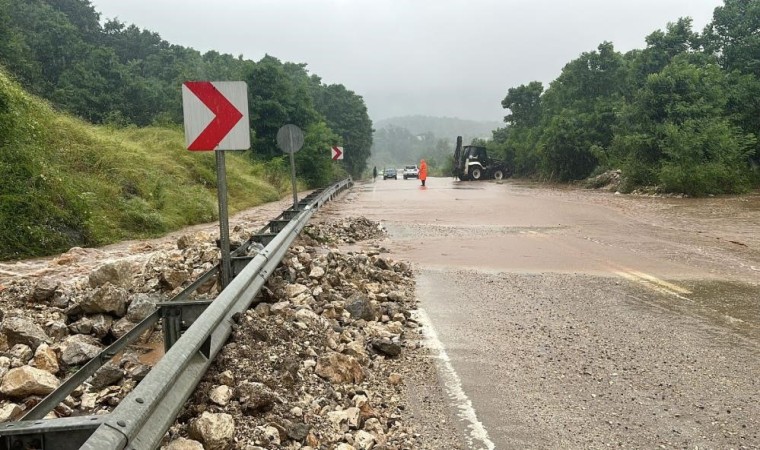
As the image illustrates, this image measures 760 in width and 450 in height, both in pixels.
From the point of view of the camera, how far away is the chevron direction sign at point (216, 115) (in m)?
5.31

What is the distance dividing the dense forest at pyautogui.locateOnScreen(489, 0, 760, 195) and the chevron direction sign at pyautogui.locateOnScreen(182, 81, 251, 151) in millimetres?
22381

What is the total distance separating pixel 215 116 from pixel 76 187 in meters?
6.82

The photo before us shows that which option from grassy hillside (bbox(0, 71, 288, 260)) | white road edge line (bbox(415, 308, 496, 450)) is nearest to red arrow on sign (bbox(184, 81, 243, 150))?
white road edge line (bbox(415, 308, 496, 450))

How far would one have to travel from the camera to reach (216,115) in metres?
5.41

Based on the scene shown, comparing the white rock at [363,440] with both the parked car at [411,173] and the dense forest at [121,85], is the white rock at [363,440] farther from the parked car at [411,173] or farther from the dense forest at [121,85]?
the parked car at [411,173]

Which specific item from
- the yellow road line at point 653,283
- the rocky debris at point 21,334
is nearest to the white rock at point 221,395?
the rocky debris at point 21,334

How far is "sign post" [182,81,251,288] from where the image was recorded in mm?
5305

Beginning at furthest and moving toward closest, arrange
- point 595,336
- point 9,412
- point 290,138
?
point 290,138 → point 595,336 → point 9,412

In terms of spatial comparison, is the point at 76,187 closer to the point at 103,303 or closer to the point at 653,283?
the point at 103,303

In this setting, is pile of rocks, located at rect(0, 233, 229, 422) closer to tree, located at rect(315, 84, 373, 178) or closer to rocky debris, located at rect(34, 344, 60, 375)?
rocky debris, located at rect(34, 344, 60, 375)

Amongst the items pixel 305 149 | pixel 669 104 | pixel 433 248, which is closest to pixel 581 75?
pixel 669 104

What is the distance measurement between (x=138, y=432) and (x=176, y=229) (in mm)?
10594

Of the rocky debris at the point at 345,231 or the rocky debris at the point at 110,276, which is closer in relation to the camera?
the rocky debris at the point at 110,276

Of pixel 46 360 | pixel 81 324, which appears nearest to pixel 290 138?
pixel 81 324
